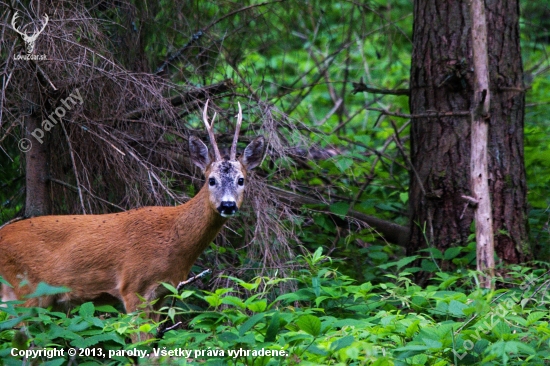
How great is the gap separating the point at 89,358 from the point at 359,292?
1.64 meters

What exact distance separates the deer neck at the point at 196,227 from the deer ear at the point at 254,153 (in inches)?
17.0

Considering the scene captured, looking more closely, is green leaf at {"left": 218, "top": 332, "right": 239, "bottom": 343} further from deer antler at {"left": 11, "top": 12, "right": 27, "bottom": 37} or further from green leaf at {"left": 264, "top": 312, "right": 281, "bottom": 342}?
deer antler at {"left": 11, "top": 12, "right": 27, "bottom": 37}

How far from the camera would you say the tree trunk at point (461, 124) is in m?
5.93

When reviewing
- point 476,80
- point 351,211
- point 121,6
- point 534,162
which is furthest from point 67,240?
point 534,162

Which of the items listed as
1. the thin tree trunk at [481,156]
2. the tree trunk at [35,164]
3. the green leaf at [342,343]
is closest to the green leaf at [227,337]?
the green leaf at [342,343]

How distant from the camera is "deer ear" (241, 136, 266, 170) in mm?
5379

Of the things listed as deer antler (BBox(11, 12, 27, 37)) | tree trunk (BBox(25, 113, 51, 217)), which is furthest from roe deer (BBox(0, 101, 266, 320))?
deer antler (BBox(11, 12, 27, 37))

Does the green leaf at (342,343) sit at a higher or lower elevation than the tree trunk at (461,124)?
lower

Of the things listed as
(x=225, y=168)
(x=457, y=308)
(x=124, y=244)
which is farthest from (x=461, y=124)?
(x=124, y=244)

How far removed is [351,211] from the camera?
22.1 feet

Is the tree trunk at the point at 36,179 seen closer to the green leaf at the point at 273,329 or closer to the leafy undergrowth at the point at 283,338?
the leafy undergrowth at the point at 283,338

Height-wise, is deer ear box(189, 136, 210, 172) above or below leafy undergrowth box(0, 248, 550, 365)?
above

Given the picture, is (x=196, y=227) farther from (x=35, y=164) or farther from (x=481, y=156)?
(x=481, y=156)

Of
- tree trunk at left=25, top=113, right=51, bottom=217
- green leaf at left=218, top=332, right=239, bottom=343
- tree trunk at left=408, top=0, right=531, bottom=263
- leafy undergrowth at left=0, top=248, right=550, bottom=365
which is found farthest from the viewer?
tree trunk at left=408, top=0, right=531, bottom=263
